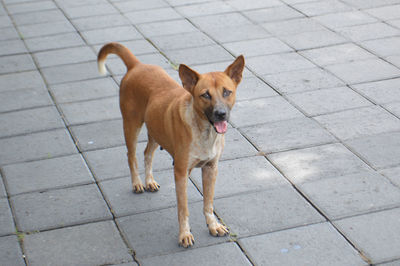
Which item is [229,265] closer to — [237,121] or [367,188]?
[367,188]

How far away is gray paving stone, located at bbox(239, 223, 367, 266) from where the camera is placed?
542 cm

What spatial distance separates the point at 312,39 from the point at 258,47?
947mm

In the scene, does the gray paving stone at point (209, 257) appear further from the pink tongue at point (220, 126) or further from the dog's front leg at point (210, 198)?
the pink tongue at point (220, 126)

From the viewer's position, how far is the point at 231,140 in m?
7.67

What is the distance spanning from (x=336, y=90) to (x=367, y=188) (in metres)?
2.61

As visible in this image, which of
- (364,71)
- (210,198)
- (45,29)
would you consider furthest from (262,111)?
(45,29)

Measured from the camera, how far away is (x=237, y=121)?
8141 millimetres

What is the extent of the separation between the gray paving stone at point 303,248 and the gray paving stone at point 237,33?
555cm


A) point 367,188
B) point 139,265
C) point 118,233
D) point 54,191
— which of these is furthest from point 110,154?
point 367,188

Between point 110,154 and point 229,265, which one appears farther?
point 110,154

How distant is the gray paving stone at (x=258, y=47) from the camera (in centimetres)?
1026

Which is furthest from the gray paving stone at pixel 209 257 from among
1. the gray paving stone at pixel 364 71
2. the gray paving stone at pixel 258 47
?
the gray paving stone at pixel 258 47

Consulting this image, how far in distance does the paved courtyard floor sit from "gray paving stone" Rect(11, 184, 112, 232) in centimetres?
2

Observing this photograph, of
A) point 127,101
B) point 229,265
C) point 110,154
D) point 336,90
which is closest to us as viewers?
point 229,265
